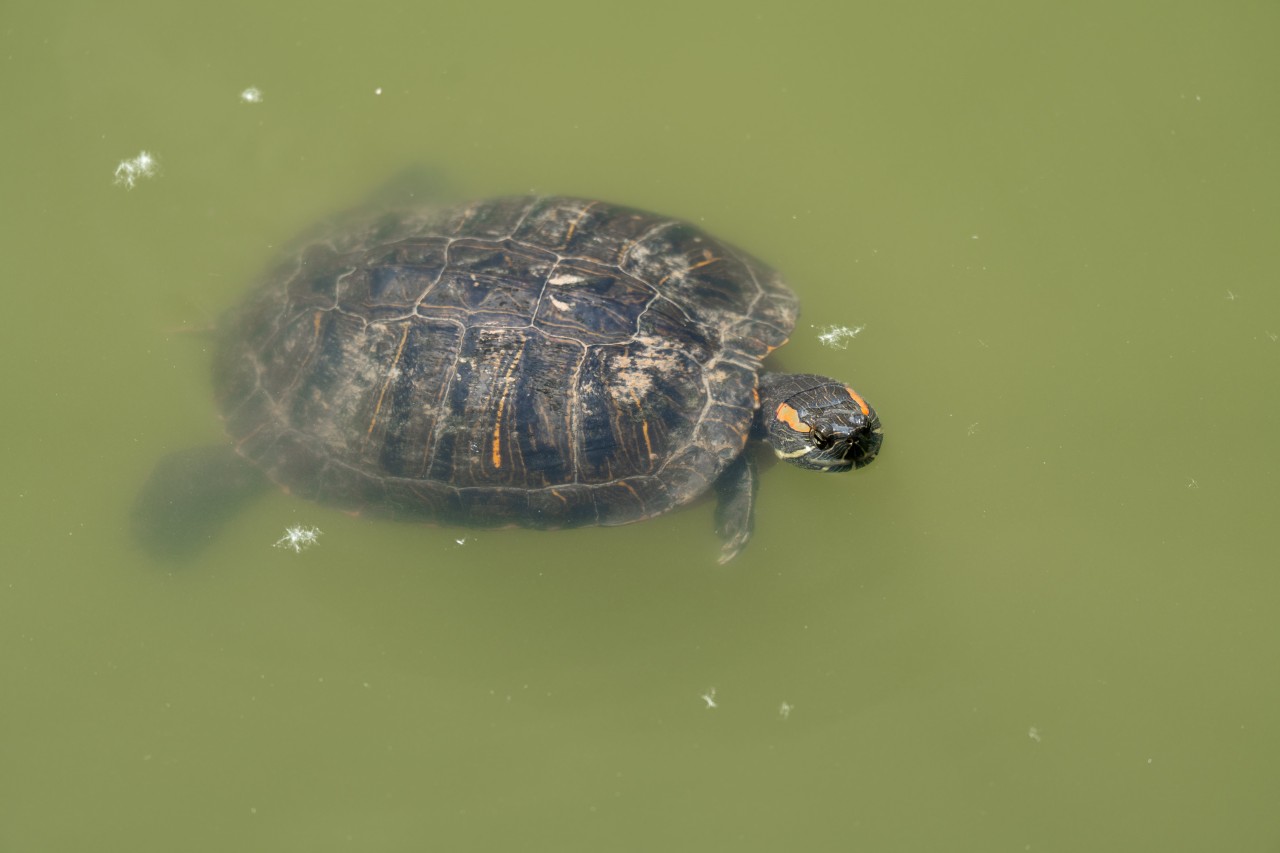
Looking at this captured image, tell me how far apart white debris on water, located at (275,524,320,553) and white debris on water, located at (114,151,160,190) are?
3.04 m

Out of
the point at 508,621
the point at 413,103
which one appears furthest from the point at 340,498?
the point at 413,103

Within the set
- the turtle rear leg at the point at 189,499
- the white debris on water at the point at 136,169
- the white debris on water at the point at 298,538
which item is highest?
the white debris on water at the point at 136,169

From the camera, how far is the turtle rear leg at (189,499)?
5691 mm

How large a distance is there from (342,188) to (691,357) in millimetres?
3288

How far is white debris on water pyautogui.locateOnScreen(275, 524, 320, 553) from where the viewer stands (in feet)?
19.1

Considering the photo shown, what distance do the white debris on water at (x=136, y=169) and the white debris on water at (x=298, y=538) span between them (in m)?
3.04

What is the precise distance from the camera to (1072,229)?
6613 mm

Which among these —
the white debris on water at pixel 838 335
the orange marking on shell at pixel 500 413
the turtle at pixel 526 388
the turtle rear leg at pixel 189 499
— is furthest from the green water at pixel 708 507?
the orange marking on shell at pixel 500 413

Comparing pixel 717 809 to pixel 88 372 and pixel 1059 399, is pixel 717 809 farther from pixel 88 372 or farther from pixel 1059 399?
pixel 88 372

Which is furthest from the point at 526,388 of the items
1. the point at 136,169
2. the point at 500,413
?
the point at 136,169

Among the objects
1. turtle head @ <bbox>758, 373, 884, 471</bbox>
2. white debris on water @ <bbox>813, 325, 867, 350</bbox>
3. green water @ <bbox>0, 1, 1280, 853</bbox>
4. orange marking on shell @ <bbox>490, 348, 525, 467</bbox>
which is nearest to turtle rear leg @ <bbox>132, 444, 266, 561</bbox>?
green water @ <bbox>0, 1, 1280, 853</bbox>

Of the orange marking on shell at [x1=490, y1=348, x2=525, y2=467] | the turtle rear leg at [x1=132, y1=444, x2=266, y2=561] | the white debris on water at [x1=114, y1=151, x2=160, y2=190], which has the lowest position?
the turtle rear leg at [x1=132, y1=444, x2=266, y2=561]

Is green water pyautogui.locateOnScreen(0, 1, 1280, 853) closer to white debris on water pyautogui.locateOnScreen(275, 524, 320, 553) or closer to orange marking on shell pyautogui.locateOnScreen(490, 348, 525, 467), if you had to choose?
white debris on water pyautogui.locateOnScreen(275, 524, 320, 553)

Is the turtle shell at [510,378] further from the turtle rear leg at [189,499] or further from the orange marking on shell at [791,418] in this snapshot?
the turtle rear leg at [189,499]
